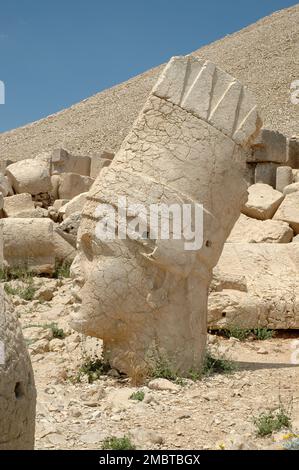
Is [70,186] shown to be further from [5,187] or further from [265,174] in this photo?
[265,174]

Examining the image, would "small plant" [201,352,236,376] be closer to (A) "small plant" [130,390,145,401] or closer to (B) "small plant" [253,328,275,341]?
(A) "small plant" [130,390,145,401]

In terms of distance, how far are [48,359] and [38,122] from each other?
36845 mm

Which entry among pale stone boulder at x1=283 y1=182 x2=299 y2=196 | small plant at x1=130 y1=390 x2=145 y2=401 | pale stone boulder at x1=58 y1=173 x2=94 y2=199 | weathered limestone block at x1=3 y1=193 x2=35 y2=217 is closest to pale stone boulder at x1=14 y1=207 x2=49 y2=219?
weathered limestone block at x1=3 y1=193 x2=35 y2=217

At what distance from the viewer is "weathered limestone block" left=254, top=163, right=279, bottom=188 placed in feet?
34.0

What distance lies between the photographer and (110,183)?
14.4ft

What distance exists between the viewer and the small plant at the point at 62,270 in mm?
7441

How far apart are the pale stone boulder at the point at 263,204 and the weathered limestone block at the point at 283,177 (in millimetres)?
830

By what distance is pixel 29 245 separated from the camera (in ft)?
24.2

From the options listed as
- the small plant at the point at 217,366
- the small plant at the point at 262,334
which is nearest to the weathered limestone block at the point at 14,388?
the small plant at the point at 217,366

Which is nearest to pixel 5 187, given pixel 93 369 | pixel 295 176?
pixel 295 176

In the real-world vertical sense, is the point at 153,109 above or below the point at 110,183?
above

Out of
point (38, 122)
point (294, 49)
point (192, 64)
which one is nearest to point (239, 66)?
point (294, 49)

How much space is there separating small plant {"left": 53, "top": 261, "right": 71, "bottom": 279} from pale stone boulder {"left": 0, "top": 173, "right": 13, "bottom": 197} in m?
3.14

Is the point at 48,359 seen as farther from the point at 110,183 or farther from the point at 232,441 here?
the point at 232,441
